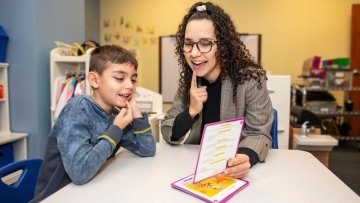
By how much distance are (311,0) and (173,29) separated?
2.14 meters

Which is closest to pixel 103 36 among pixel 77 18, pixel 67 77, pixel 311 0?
pixel 77 18

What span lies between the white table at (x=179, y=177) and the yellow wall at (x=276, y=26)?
12.0ft

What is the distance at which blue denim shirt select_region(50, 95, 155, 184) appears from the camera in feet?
2.82

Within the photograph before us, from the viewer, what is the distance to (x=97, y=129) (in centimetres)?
103

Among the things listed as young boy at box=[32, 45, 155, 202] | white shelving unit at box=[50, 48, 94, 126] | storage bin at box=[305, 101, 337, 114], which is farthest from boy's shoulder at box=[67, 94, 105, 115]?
storage bin at box=[305, 101, 337, 114]

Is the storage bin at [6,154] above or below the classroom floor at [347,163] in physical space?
above

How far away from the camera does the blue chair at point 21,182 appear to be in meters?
1.00

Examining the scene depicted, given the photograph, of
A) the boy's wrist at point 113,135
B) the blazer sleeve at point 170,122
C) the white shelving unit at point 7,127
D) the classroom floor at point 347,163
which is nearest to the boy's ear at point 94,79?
the boy's wrist at point 113,135

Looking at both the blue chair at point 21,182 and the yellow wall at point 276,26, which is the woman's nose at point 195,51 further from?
the yellow wall at point 276,26

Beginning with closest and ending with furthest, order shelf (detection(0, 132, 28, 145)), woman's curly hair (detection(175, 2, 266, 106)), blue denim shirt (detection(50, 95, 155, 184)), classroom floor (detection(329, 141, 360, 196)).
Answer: blue denim shirt (detection(50, 95, 155, 184)), woman's curly hair (detection(175, 2, 266, 106)), shelf (detection(0, 132, 28, 145)), classroom floor (detection(329, 141, 360, 196))

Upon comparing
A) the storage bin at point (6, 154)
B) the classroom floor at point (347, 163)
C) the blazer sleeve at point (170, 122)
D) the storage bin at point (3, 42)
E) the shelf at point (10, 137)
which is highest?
the storage bin at point (3, 42)

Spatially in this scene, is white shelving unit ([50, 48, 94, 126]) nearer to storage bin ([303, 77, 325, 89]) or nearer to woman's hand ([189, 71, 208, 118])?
woman's hand ([189, 71, 208, 118])

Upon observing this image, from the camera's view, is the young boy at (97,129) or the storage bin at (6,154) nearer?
the young boy at (97,129)

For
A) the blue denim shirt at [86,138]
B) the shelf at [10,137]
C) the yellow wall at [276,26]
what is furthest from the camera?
the yellow wall at [276,26]
